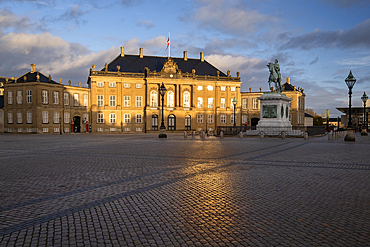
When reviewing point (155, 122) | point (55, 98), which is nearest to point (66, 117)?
point (55, 98)

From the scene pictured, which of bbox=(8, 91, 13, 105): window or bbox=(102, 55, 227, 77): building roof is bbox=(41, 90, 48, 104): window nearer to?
bbox=(8, 91, 13, 105): window

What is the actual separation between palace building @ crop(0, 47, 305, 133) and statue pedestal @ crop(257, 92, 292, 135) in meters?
29.3

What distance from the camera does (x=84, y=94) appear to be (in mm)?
56281

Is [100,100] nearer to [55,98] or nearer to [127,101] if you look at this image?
[127,101]

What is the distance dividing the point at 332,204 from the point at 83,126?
180 ft

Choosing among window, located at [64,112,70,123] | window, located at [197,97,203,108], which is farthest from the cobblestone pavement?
window, located at [197,97,203,108]

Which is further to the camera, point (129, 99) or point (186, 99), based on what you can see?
point (186, 99)

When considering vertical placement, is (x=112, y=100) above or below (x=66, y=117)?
→ above

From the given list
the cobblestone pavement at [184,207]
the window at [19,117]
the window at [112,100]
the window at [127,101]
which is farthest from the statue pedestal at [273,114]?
the window at [19,117]

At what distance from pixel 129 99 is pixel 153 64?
9.63 meters

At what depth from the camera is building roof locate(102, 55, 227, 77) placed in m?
59.5

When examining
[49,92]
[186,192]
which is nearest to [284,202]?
[186,192]

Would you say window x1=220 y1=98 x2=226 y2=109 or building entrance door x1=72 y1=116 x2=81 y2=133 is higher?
window x1=220 y1=98 x2=226 y2=109

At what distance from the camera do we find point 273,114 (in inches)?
1171
